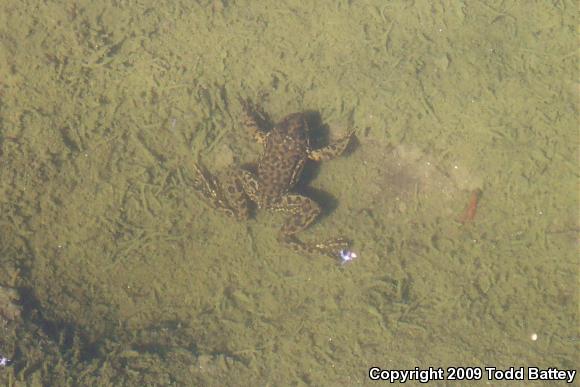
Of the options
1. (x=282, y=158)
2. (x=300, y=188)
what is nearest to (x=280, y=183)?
(x=282, y=158)

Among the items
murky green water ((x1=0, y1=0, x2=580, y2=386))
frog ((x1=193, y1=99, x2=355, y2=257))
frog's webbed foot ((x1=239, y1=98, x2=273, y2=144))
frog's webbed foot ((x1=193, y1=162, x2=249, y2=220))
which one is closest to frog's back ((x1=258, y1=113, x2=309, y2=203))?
frog ((x1=193, y1=99, x2=355, y2=257))

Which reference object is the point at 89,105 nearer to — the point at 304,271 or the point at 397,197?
the point at 304,271

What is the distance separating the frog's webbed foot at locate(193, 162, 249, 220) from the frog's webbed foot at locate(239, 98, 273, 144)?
64cm

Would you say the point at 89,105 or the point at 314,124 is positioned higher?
the point at 314,124

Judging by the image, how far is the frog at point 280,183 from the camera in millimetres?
6477

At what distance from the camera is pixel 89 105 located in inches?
258

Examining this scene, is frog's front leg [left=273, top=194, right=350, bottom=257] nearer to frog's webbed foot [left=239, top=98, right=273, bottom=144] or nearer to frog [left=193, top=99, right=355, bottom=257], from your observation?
frog [left=193, top=99, right=355, bottom=257]

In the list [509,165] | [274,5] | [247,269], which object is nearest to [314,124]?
[274,5]

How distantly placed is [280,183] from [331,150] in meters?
0.94

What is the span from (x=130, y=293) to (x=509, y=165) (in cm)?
587

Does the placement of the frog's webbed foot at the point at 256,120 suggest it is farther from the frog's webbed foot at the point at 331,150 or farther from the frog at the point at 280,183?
the frog's webbed foot at the point at 331,150

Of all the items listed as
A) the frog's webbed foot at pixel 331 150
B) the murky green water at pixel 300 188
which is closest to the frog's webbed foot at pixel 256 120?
the murky green water at pixel 300 188

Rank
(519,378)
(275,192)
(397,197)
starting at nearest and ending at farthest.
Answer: (519,378)
(275,192)
(397,197)

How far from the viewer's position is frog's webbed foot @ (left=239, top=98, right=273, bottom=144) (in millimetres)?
6676
